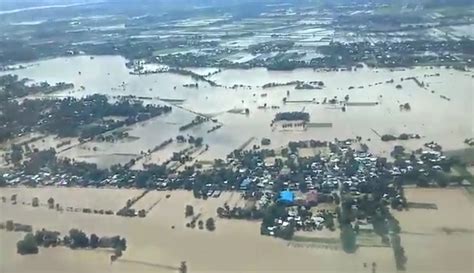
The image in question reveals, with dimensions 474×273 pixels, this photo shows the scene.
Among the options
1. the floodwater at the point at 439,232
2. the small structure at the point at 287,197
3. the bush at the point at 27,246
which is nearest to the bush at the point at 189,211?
the small structure at the point at 287,197

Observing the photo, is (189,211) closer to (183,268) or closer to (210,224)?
(210,224)

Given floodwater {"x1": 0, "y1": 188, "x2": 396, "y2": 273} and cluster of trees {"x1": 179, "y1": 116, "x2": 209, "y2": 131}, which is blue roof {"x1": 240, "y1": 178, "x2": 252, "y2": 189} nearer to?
floodwater {"x1": 0, "y1": 188, "x2": 396, "y2": 273}

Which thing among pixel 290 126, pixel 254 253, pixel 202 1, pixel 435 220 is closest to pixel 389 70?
pixel 290 126

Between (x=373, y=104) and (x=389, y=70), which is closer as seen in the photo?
(x=373, y=104)

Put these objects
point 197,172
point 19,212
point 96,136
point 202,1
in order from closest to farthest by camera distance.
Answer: point 19,212, point 197,172, point 96,136, point 202,1

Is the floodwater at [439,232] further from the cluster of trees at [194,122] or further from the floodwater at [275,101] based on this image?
the cluster of trees at [194,122]

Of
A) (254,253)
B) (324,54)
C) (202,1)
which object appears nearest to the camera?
(254,253)

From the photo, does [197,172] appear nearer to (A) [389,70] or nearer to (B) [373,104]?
(B) [373,104]
